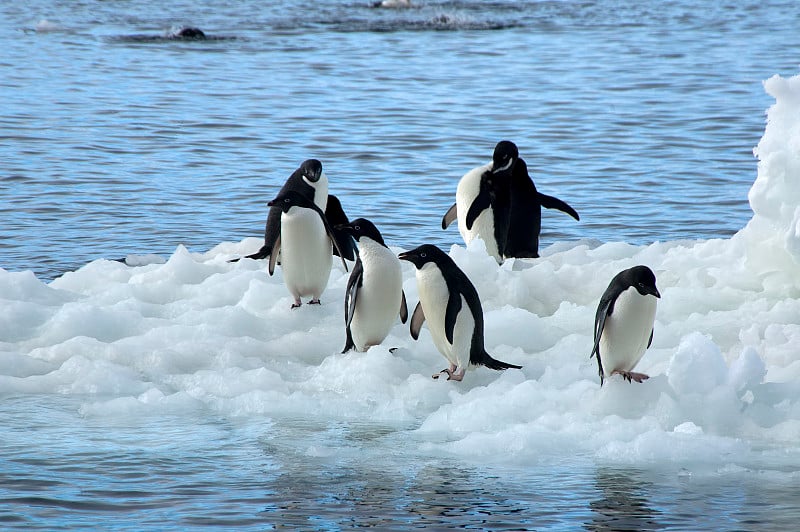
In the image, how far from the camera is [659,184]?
11922mm

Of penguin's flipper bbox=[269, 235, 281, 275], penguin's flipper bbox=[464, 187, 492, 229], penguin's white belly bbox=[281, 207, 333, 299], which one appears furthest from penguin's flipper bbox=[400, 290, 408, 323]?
penguin's flipper bbox=[464, 187, 492, 229]

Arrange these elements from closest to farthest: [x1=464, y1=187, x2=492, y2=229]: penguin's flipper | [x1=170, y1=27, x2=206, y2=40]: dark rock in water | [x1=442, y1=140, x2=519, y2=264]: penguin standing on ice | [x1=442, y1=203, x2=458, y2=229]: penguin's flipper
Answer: [x1=464, y1=187, x2=492, y2=229]: penguin's flipper
[x1=442, y1=140, x2=519, y2=264]: penguin standing on ice
[x1=442, y1=203, x2=458, y2=229]: penguin's flipper
[x1=170, y1=27, x2=206, y2=40]: dark rock in water

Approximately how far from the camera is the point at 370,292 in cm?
646

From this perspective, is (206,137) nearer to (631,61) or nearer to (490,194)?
(490,194)

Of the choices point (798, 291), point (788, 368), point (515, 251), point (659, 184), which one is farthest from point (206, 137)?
point (788, 368)

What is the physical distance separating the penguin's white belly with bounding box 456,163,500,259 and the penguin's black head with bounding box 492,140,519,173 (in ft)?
0.33

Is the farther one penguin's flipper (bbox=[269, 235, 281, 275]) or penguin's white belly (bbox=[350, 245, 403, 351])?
penguin's flipper (bbox=[269, 235, 281, 275])

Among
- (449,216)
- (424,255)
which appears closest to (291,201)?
(424,255)

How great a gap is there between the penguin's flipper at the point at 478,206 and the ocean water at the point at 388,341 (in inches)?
18.2

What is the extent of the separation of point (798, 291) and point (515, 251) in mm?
2269

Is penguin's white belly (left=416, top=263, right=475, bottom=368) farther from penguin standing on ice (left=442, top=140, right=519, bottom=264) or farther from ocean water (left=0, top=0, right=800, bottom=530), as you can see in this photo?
penguin standing on ice (left=442, top=140, right=519, bottom=264)

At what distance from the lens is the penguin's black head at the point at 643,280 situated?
5.49 metres

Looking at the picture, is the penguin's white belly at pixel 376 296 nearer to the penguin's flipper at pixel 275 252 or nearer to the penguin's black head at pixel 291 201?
the penguin's black head at pixel 291 201

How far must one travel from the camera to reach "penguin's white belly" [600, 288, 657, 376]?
5.59 meters
